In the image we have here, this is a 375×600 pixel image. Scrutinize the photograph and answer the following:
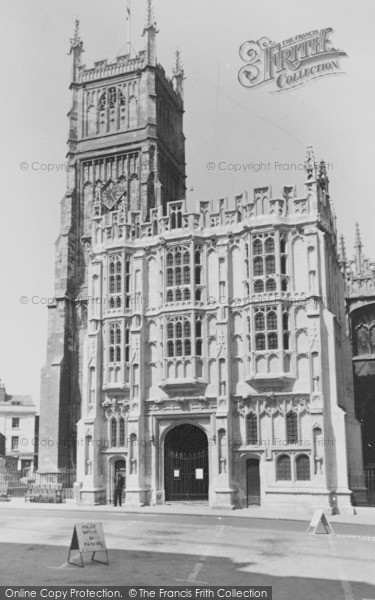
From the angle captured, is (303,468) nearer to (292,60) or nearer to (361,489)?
(361,489)

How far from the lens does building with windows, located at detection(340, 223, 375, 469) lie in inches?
1839

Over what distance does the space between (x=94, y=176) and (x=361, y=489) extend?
29758mm

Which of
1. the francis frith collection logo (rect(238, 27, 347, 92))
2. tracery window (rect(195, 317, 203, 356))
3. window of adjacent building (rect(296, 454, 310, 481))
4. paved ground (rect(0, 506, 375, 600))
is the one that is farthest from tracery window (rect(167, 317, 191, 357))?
the francis frith collection logo (rect(238, 27, 347, 92))

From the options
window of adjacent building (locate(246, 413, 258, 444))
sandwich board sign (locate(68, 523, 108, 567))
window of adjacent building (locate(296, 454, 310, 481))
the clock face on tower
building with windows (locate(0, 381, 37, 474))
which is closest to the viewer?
sandwich board sign (locate(68, 523, 108, 567))

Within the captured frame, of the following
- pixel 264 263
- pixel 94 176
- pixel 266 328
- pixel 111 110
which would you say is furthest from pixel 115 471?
pixel 111 110

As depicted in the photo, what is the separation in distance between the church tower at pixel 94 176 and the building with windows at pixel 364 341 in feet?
49.4

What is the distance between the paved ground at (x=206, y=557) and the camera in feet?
46.9

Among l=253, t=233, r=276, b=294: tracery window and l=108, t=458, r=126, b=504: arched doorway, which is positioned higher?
l=253, t=233, r=276, b=294: tracery window

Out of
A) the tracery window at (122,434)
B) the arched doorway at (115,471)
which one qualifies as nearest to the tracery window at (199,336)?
the tracery window at (122,434)

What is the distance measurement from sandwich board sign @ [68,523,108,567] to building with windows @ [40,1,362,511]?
18813 millimetres

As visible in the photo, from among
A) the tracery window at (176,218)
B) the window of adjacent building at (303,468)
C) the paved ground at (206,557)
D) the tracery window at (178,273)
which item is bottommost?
the paved ground at (206,557)

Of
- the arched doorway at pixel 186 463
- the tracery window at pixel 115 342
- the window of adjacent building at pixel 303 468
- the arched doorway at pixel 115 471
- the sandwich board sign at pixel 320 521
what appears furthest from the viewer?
the tracery window at pixel 115 342

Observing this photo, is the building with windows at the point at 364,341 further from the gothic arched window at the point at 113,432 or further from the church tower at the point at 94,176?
the gothic arched window at the point at 113,432

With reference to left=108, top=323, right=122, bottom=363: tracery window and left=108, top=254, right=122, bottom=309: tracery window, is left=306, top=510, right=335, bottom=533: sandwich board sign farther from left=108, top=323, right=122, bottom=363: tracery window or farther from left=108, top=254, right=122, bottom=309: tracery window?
left=108, top=254, right=122, bottom=309: tracery window
